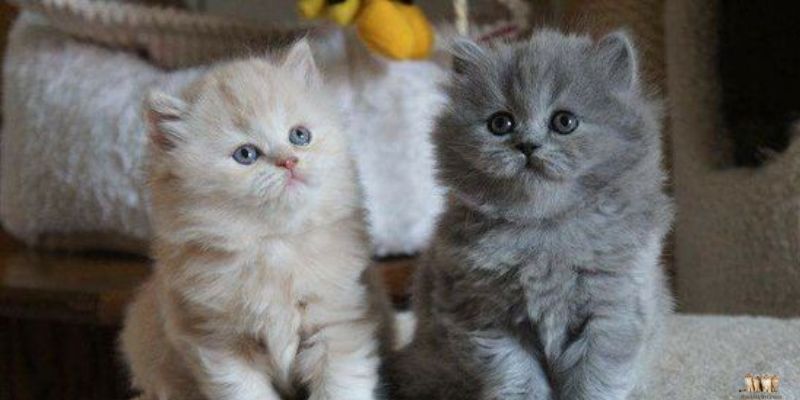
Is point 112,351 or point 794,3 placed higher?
point 794,3

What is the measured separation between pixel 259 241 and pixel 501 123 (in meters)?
0.27

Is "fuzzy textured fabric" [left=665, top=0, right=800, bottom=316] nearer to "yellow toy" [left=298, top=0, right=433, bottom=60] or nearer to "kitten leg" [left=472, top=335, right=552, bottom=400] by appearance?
"yellow toy" [left=298, top=0, right=433, bottom=60]

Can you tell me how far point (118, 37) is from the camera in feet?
5.34

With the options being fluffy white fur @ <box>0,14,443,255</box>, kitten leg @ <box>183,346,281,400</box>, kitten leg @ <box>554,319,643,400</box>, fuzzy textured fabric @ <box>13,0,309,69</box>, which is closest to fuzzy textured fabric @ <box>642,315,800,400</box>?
kitten leg @ <box>554,319,643,400</box>

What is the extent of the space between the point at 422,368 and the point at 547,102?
32cm

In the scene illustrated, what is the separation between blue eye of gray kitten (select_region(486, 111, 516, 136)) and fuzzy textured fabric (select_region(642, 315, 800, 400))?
1.21ft

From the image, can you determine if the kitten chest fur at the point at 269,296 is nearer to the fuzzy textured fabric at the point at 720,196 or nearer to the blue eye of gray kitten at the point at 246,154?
the blue eye of gray kitten at the point at 246,154

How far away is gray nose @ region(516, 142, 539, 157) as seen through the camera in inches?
31.1

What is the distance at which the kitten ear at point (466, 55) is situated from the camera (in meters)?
0.86

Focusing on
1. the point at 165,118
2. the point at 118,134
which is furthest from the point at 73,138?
the point at 165,118

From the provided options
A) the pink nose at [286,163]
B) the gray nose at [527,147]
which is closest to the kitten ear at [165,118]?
the pink nose at [286,163]

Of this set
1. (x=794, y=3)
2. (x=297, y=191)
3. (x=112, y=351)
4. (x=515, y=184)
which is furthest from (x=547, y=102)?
(x=112, y=351)

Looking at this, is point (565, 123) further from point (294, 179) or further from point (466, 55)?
point (294, 179)

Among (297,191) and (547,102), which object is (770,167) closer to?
(547,102)
